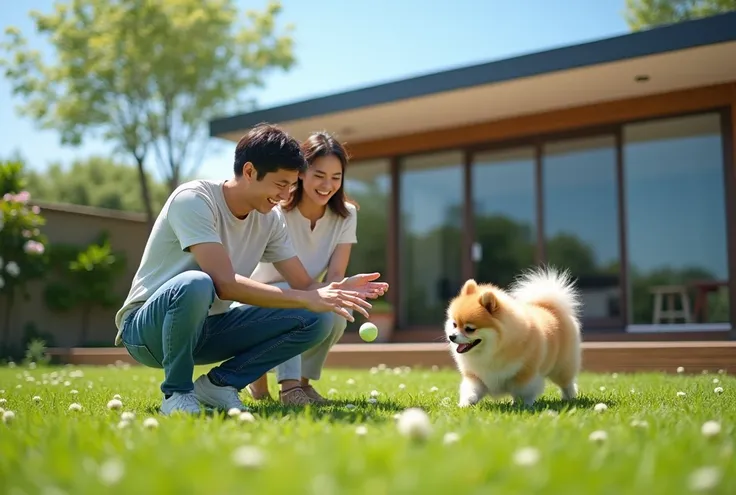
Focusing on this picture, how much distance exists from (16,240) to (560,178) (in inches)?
312

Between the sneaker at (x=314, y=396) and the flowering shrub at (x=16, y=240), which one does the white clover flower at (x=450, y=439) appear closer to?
the sneaker at (x=314, y=396)

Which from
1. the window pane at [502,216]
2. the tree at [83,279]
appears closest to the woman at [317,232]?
the window pane at [502,216]

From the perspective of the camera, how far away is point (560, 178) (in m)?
9.67

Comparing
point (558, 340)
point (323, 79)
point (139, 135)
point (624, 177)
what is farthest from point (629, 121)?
point (323, 79)

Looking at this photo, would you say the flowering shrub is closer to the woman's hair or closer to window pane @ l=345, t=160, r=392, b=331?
window pane @ l=345, t=160, r=392, b=331

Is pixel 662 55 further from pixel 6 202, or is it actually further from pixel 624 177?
pixel 6 202

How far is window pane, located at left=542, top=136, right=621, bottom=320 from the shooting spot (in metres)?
9.31

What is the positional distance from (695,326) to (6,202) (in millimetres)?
9661

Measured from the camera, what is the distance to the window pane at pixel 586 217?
30.6 feet

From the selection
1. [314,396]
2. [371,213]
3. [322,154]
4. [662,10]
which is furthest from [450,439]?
[662,10]

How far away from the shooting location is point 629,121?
343 inches

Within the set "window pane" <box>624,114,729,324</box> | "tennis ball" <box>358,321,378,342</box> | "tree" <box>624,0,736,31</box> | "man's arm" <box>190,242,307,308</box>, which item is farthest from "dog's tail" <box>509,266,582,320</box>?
"tree" <box>624,0,736,31</box>

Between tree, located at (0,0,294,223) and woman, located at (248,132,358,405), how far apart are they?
14441 mm

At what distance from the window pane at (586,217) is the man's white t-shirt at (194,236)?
647cm
